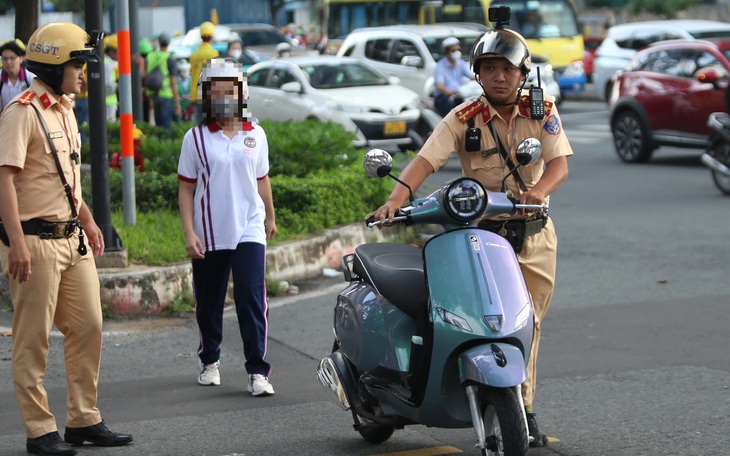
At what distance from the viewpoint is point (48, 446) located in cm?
539

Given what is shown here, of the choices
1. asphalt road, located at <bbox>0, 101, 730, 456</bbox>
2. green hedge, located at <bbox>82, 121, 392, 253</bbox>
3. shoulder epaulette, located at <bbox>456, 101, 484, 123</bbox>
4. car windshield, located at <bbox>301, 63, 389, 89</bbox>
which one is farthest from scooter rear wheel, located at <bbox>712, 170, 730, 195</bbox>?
shoulder epaulette, located at <bbox>456, 101, 484, 123</bbox>

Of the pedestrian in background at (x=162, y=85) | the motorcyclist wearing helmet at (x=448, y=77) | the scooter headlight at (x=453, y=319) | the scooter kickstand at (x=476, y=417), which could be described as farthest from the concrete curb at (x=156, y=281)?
the pedestrian in background at (x=162, y=85)

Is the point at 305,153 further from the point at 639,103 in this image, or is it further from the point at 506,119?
the point at 639,103

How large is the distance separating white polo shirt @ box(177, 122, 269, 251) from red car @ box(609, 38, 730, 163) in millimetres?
10761

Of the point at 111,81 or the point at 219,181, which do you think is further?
the point at 111,81

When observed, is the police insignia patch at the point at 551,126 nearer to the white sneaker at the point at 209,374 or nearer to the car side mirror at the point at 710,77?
the white sneaker at the point at 209,374

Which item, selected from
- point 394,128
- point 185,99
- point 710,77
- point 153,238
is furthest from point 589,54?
point 153,238

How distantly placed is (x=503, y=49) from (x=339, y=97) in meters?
13.6

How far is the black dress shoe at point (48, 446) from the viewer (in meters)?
5.39

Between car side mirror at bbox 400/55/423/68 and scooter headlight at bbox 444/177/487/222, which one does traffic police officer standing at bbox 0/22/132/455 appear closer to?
scooter headlight at bbox 444/177/487/222

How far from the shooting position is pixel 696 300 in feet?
29.3

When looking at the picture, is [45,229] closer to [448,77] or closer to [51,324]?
[51,324]

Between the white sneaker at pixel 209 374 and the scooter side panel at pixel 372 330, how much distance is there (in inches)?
60.3

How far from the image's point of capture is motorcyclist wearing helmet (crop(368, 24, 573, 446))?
527 cm
